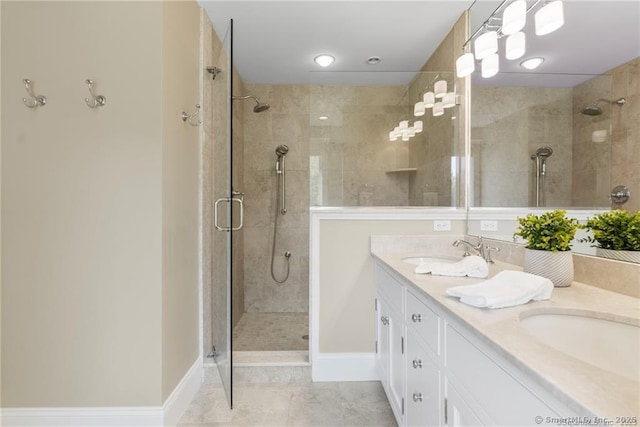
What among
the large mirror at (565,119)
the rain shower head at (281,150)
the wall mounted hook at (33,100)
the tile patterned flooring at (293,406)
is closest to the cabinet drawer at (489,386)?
the large mirror at (565,119)

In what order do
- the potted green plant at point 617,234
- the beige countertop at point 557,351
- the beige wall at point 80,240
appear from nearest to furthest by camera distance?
the beige countertop at point 557,351 → the potted green plant at point 617,234 → the beige wall at point 80,240

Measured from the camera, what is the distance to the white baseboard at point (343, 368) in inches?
89.0

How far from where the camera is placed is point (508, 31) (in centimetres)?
171

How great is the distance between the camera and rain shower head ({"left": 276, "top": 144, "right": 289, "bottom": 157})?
362 centimetres

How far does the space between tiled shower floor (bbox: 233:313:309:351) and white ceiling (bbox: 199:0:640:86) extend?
2.18 metres

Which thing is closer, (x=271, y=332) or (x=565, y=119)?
(x=565, y=119)

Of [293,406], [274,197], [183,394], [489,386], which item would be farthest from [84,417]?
[274,197]

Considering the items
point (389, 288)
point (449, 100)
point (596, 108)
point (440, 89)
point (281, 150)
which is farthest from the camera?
point (281, 150)

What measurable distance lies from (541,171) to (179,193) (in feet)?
6.37

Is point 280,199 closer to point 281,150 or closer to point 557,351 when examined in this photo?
point 281,150

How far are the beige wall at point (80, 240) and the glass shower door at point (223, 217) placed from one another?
37cm

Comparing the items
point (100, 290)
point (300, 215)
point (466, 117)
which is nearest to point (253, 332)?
point (300, 215)

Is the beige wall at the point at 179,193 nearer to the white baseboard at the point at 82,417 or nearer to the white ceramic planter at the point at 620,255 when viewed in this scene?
the white baseboard at the point at 82,417

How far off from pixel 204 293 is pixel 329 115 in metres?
1.68
